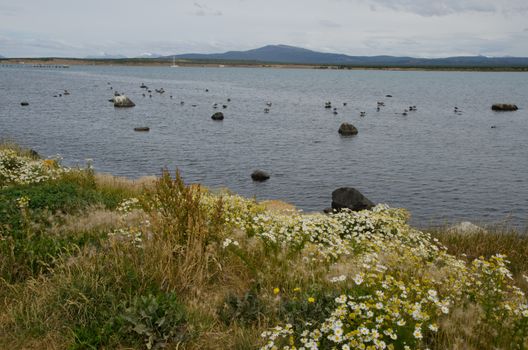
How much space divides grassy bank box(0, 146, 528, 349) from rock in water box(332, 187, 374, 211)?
12.3 meters

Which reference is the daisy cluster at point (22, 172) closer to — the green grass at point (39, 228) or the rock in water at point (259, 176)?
the green grass at point (39, 228)

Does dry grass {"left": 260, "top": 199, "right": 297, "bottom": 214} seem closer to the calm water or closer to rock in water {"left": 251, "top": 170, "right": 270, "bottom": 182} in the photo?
the calm water

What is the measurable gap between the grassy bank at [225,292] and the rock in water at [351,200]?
12344mm

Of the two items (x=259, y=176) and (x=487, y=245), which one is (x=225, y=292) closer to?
(x=487, y=245)

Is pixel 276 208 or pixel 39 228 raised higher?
pixel 39 228

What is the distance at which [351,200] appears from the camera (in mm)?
22141

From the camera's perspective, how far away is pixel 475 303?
649 centimetres

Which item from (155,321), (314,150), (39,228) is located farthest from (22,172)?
(314,150)

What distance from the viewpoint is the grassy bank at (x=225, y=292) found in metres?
5.26

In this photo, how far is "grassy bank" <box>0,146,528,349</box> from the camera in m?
5.26

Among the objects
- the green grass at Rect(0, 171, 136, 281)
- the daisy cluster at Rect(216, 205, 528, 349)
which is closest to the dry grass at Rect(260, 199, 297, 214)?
the daisy cluster at Rect(216, 205, 528, 349)

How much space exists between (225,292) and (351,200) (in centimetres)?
1594

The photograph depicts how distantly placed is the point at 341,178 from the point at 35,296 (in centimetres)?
→ 2651

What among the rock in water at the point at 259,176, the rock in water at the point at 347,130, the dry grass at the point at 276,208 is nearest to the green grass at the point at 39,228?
the dry grass at the point at 276,208
